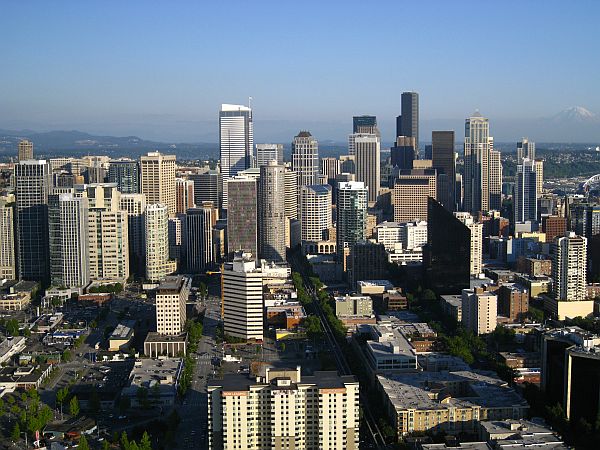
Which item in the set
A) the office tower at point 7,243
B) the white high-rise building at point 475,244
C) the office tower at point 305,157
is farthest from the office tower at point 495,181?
the office tower at point 7,243

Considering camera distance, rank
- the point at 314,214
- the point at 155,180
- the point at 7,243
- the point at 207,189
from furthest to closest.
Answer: the point at 207,189 → the point at 155,180 → the point at 314,214 → the point at 7,243

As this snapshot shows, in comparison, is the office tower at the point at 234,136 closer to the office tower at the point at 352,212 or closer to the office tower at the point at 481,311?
the office tower at the point at 352,212

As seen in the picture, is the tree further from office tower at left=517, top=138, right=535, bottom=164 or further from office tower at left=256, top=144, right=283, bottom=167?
office tower at left=517, top=138, right=535, bottom=164

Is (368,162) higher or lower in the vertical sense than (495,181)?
higher

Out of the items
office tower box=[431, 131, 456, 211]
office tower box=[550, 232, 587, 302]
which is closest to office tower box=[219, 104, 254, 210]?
office tower box=[431, 131, 456, 211]

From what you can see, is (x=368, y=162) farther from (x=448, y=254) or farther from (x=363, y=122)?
(x=448, y=254)

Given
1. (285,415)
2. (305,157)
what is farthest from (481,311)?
(305,157)
